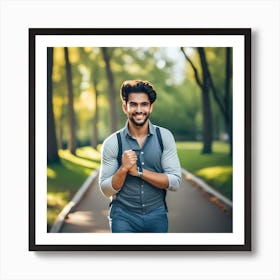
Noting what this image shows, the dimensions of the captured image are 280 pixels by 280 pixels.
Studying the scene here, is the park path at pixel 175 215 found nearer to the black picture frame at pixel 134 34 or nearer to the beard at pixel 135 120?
the black picture frame at pixel 134 34

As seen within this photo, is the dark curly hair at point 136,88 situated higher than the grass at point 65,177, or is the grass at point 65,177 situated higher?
the dark curly hair at point 136,88

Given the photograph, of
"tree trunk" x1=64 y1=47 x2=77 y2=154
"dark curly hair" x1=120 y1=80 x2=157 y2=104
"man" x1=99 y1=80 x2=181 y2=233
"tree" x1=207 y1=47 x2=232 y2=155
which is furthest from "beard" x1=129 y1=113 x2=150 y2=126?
"tree" x1=207 y1=47 x2=232 y2=155

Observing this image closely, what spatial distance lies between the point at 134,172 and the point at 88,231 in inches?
18.9

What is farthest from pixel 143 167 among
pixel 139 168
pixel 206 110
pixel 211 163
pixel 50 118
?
pixel 50 118

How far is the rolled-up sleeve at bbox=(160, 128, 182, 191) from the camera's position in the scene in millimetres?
2918

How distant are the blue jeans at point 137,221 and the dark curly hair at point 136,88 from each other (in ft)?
2.30

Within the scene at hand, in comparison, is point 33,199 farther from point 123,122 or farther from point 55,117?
point 123,122

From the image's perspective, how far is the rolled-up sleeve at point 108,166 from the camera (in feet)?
Answer: 9.55

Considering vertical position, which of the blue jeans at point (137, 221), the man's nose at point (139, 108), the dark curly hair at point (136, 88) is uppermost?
the dark curly hair at point (136, 88)

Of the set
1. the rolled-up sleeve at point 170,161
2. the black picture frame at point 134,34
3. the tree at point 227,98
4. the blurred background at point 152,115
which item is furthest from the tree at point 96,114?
the tree at point 227,98

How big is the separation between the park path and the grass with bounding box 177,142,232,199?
106 mm
